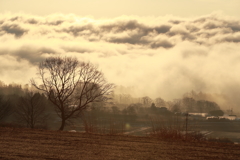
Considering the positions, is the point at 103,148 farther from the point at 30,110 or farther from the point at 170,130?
the point at 30,110

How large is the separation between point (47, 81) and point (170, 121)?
41.6 ft

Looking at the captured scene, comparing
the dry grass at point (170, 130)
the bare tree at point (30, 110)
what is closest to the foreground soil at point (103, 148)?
the dry grass at point (170, 130)

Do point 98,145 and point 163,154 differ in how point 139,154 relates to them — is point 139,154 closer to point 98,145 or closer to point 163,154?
point 163,154

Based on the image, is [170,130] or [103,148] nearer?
[103,148]

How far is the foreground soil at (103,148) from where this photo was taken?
7820 mm

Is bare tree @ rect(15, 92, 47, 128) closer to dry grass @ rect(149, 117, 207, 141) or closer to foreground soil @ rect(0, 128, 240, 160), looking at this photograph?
dry grass @ rect(149, 117, 207, 141)

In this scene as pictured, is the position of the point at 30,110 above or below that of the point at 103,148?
above

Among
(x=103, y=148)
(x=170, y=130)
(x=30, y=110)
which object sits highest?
(x=30, y=110)

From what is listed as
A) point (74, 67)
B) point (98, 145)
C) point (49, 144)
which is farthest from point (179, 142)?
point (74, 67)

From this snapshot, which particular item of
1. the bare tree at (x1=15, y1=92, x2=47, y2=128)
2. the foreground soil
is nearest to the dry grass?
the foreground soil

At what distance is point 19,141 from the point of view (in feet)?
32.4

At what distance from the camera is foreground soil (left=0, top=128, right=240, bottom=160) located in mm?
7820

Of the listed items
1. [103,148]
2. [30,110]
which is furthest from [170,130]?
[30,110]

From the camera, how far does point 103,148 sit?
9000 mm
